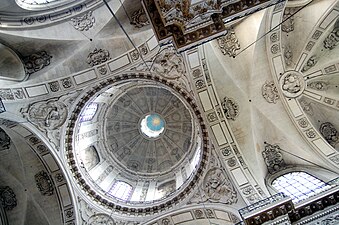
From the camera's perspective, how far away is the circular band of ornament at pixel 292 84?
1608cm

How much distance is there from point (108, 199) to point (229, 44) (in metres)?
9.04

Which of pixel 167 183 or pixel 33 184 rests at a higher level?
pixel 33 184

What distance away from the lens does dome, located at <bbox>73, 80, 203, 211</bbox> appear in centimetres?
1675

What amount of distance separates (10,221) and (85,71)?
8263mm

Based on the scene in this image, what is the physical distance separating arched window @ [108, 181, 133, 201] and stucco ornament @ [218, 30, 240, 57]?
8602 mm

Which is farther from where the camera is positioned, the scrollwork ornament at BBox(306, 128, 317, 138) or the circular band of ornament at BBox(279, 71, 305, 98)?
the circular band of ornament at BBox(279, 71, 305, 98)

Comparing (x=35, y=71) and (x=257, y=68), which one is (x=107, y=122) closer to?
(x=35, y=71)

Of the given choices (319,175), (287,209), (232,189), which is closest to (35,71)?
(232,189)

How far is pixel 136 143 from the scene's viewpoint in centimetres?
2106

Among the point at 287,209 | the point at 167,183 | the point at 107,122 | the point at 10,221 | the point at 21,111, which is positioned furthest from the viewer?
the point at 107,122

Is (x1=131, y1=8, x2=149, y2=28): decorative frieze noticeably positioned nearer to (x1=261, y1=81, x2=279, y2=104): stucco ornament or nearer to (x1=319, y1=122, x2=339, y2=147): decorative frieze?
(x1=261, y1=81, x2=279, y2=104): stucco ornament

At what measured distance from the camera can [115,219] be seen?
1502 centimetres

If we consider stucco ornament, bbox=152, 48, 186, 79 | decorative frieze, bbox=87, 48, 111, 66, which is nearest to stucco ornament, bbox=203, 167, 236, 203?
stucco ornament, bbox=152, 48, 186, 79

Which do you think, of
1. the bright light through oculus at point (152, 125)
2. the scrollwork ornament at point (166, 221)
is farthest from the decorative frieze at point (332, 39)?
the scrollwork ornament at point (166, 221)
